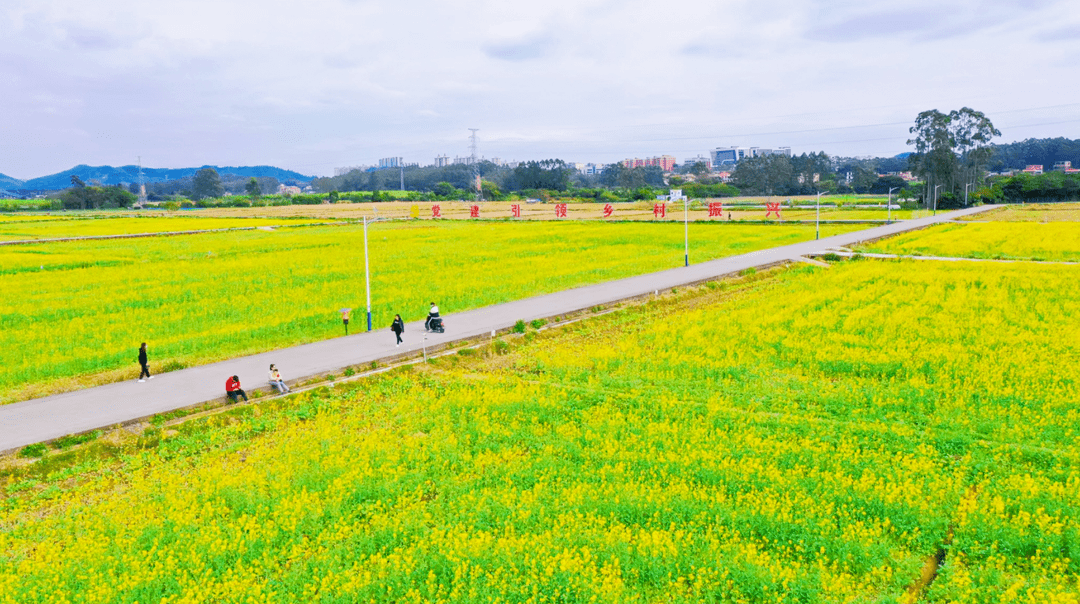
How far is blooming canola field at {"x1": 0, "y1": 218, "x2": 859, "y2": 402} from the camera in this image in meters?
19.2

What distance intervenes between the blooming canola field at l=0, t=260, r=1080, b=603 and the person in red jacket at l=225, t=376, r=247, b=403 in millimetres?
492

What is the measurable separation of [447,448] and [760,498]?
5088mm

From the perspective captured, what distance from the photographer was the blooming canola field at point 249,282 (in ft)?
63.0

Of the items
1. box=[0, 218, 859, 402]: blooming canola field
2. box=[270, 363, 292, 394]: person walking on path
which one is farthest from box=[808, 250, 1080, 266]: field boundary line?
box=[270, 363, 292, 394]: person walking on path

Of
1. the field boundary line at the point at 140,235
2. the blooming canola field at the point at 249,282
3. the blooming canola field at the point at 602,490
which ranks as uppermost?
the field boundary line at the point at 140,235

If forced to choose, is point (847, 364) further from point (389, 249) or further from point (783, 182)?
point (783, 182)

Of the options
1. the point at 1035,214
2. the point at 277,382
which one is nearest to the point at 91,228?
the point at 277,382

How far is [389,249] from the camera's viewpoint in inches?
1881

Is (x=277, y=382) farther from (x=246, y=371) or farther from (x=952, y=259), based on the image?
(x=952, y=259)

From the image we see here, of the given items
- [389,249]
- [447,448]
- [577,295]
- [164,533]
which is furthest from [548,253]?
[164,533]

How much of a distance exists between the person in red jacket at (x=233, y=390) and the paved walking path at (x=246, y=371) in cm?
27

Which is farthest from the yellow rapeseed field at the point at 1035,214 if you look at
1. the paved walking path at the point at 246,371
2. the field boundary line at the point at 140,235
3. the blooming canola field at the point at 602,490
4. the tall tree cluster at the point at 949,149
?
the field boundary line at the point at 140,235

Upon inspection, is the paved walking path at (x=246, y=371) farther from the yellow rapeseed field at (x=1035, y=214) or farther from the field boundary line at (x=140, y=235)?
the yellow rapeseed field at (x=1035, y=214)

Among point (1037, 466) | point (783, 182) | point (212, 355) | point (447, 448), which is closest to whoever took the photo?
point (1037, 466)
